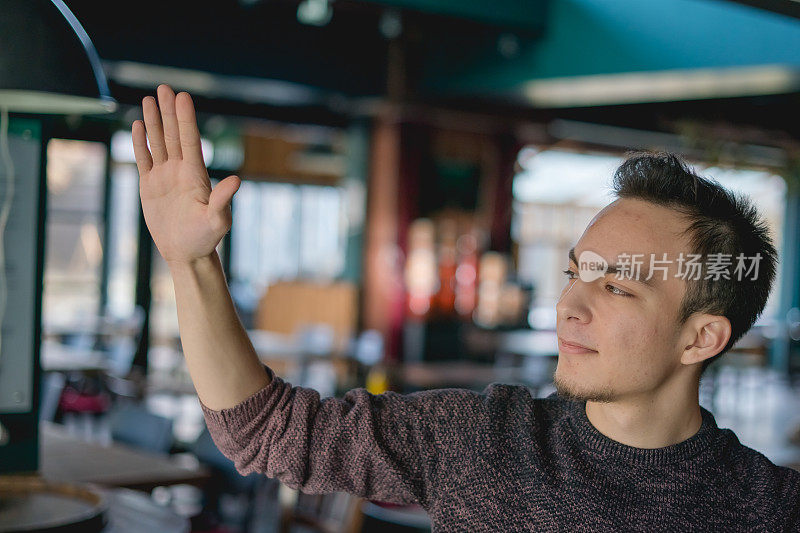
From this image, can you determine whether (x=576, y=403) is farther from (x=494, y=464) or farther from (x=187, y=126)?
(x=187, y=126)

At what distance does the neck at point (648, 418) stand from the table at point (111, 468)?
204 cm

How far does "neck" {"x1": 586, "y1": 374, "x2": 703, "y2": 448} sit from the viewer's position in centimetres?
141

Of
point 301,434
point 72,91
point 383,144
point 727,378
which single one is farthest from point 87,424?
point 727,378

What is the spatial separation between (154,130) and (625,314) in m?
0.75

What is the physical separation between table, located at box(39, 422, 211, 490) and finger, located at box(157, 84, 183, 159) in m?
2.01

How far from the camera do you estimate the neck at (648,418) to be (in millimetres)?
1405

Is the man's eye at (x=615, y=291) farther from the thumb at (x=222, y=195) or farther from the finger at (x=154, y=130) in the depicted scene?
the finger at (x=154, y=130)

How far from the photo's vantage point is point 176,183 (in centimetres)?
129

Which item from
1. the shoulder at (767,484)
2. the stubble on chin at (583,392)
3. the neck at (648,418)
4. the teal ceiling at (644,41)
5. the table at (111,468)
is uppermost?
the teal ceiling at (644,41)

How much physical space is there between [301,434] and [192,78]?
7.47m

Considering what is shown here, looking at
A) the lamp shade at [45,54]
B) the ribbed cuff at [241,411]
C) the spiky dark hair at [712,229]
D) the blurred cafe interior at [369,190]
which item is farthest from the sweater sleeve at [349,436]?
the blurred cafe interior at [369,190]


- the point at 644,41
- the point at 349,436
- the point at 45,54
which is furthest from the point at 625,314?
the point at 644,41

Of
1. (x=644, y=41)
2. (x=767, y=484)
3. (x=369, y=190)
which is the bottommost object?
(x=767, y=484)

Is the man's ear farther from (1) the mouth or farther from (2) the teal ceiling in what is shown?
(2) the teal ceiling
